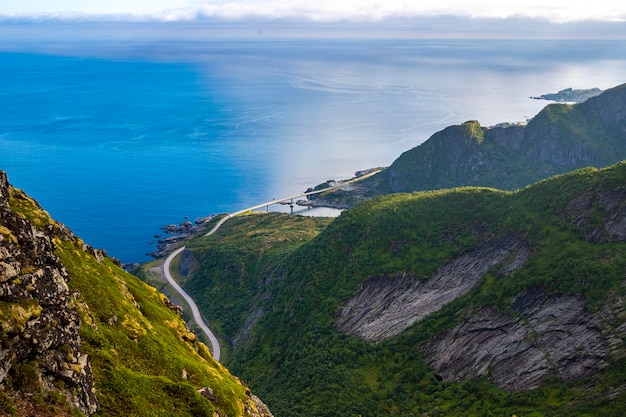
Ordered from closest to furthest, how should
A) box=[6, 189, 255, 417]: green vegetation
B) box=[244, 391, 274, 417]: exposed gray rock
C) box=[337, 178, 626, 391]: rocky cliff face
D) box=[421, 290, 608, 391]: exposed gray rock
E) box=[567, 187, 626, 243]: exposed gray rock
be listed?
box=[6, 189, 255, 417]: green vegetation → box=[244, 391, 274, 417]: exposed gray rock → box=[421, 290, 608, 391]: exposed gray rock → box=[337, 178, 626, 391]: rocky cliff face → box=[567, 187, 626, 243]: exposed gray rock

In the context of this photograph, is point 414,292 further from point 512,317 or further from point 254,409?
point 254,409

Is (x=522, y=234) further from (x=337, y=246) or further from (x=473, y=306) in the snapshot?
(x=337, y=246)

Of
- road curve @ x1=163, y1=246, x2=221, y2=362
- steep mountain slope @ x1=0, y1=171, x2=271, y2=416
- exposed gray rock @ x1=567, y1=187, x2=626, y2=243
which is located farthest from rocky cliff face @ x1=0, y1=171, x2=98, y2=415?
exposed gray rock @ x1=567, y1=187, x2=626, y2=243

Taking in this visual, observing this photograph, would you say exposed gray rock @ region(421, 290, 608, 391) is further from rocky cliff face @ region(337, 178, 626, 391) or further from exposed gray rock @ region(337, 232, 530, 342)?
exposed gray rock @ region(337, 232, 530, 342)

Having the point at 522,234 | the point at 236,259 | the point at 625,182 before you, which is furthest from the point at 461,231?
the point at 236,259

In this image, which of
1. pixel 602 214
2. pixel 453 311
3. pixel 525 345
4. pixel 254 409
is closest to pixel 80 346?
pixel 254 409
